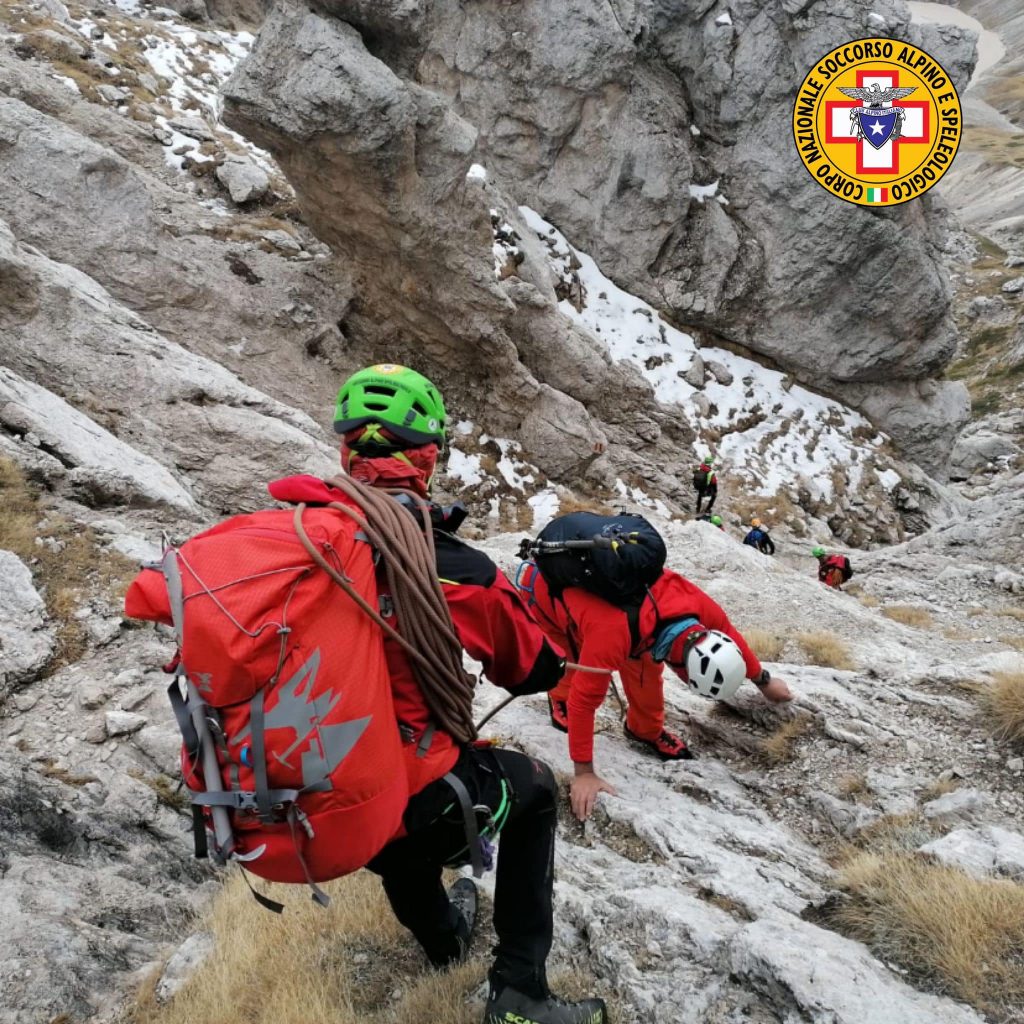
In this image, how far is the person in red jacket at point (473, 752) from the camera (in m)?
2.62

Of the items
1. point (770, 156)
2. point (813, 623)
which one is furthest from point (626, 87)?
point (813, 623)

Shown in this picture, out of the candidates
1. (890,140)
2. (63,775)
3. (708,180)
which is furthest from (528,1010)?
(890,140)

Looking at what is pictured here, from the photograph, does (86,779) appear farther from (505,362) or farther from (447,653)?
(505,362)

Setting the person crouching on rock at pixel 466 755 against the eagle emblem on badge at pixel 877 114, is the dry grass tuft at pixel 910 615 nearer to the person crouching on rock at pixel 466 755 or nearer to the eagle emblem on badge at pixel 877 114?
the person crouching on rock at pixel 466 755

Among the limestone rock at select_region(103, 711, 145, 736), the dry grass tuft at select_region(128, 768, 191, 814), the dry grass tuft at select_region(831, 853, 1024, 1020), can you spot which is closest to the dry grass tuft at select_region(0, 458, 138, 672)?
the limestone rock at select_region(103, 711, 145, 736)

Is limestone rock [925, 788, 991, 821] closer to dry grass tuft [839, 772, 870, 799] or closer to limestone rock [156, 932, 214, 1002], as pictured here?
dry grass tuft [839, 772, 870, 799]

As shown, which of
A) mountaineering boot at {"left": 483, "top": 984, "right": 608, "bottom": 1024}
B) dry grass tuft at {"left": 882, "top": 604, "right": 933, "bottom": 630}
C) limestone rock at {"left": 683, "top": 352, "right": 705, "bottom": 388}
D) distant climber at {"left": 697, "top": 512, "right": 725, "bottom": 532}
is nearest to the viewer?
mountaineering boot at {"left": 483, "top": 984, "right": 608, "bottom": 1024}

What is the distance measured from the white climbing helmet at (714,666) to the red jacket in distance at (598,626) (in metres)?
0.17

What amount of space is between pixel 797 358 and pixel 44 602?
29404 millimetres

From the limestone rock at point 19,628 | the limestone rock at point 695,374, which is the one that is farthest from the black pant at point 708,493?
the limestone rock at point 19,628

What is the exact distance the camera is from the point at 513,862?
2.97 m

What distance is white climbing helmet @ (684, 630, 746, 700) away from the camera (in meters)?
4.38

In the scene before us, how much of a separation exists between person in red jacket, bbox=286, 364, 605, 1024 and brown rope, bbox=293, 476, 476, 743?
94mm

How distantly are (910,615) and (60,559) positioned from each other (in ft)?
41.1
